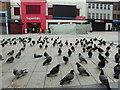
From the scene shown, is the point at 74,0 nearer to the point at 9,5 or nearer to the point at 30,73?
the point at 9,5

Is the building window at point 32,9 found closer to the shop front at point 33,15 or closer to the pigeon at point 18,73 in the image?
the shop front at point 33,15

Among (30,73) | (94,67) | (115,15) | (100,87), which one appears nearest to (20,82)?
(30,73)

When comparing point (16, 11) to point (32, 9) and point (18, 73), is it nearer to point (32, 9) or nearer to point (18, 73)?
point (32, 9)

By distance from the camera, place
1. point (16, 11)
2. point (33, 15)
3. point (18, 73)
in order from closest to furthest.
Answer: point (18, 73), point (33, 15), point (16, 11)

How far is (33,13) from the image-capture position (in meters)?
38.8

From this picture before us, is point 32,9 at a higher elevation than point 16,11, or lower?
higher

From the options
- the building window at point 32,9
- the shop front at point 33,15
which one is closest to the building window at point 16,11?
the shop front at point 33,15

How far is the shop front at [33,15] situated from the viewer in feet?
126

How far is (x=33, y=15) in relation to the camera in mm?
→ 38688

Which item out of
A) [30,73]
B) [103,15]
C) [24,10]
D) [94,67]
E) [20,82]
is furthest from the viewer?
[103,15]

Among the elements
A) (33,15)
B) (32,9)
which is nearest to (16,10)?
(32,9)

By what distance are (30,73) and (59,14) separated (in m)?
36.0

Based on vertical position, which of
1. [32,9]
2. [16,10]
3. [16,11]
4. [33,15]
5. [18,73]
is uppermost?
[32,9]

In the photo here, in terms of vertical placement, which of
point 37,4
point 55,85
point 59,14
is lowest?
point 55,85
